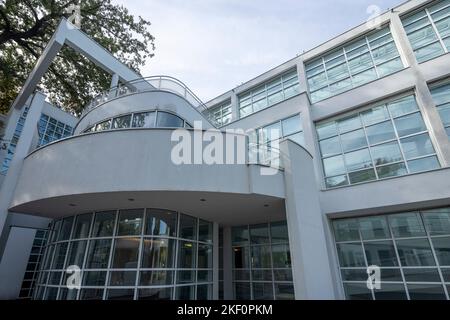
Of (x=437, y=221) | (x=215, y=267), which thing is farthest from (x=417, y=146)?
(x=215, y=267)

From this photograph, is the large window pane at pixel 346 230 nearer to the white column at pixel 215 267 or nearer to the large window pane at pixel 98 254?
the white column at pixel 215 267

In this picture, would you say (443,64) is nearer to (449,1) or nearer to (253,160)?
(449,1)

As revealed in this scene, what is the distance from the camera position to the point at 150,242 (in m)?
8.42

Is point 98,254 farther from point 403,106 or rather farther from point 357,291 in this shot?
point 403,106

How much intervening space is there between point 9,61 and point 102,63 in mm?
8898

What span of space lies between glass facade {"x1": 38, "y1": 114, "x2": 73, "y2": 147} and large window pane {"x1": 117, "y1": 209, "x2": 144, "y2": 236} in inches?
390

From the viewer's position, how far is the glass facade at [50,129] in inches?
620

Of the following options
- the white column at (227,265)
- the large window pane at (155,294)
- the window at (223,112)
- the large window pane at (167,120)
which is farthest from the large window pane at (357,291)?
the window at (223,112)

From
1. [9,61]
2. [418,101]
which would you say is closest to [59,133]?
[9,61]

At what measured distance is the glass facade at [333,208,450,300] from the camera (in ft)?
29.8

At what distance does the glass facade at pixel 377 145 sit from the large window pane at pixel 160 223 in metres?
7.77

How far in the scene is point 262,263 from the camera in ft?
40.1

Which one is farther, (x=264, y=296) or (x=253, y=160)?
(x=264, y=296)

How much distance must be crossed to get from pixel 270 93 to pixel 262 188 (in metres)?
10.7
